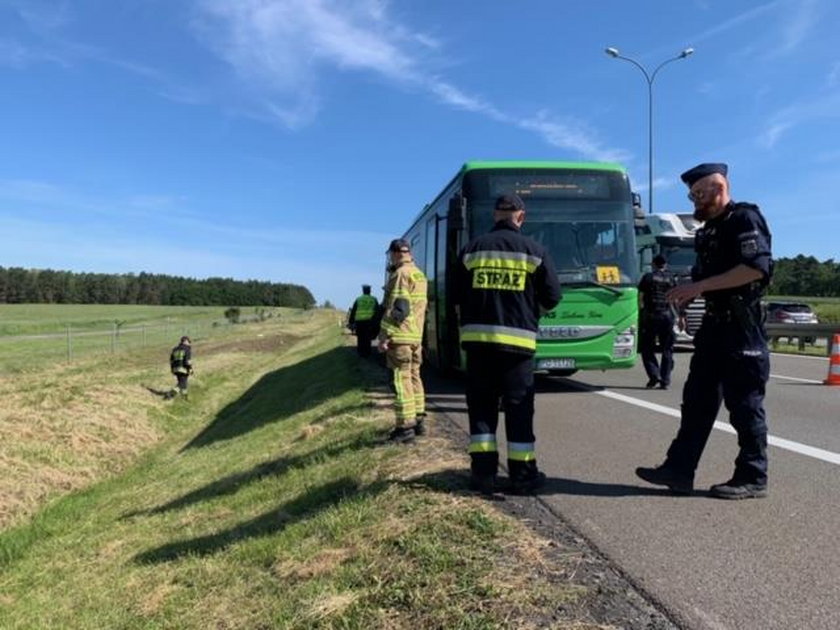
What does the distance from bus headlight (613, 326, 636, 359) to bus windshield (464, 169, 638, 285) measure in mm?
674

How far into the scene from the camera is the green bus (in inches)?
380

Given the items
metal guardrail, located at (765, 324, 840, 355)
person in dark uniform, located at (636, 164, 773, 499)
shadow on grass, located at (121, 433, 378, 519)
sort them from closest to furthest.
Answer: person in dark uniform, located at (636, 164, 773, 499)
shadow on grass, located at (121, 433, 378, 519)
metal guardrail, located at (765, 324, 840, 355)

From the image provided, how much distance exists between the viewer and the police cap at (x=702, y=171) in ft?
15.4

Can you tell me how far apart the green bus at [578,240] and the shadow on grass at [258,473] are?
9.98ft

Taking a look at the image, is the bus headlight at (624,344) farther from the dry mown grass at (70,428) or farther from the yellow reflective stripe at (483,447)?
the dry mown grass at (70,428)

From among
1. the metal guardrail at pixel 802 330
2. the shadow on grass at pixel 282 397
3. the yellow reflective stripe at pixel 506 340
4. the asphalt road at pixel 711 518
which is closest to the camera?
the asphalt road at pixel 711 518

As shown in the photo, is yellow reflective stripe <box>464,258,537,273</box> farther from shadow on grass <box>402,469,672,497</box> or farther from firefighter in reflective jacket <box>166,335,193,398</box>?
firefighter in reflective jacket <box>166,335,193,398</box>

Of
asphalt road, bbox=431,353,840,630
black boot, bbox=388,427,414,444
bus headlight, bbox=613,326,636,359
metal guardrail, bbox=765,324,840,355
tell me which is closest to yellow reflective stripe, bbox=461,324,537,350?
asphalt road, bbox=431,353,840,630

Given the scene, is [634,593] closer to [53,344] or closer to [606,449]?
[606,449]

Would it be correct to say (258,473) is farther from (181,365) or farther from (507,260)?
(181,365)

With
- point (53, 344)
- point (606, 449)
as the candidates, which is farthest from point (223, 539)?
point (53, 344)

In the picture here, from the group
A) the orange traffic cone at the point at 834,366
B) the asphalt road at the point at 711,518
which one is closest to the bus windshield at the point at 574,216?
the asphalt road at the point at 711,518

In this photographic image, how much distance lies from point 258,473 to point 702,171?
5595 millimetres

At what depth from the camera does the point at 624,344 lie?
32.2 feet
